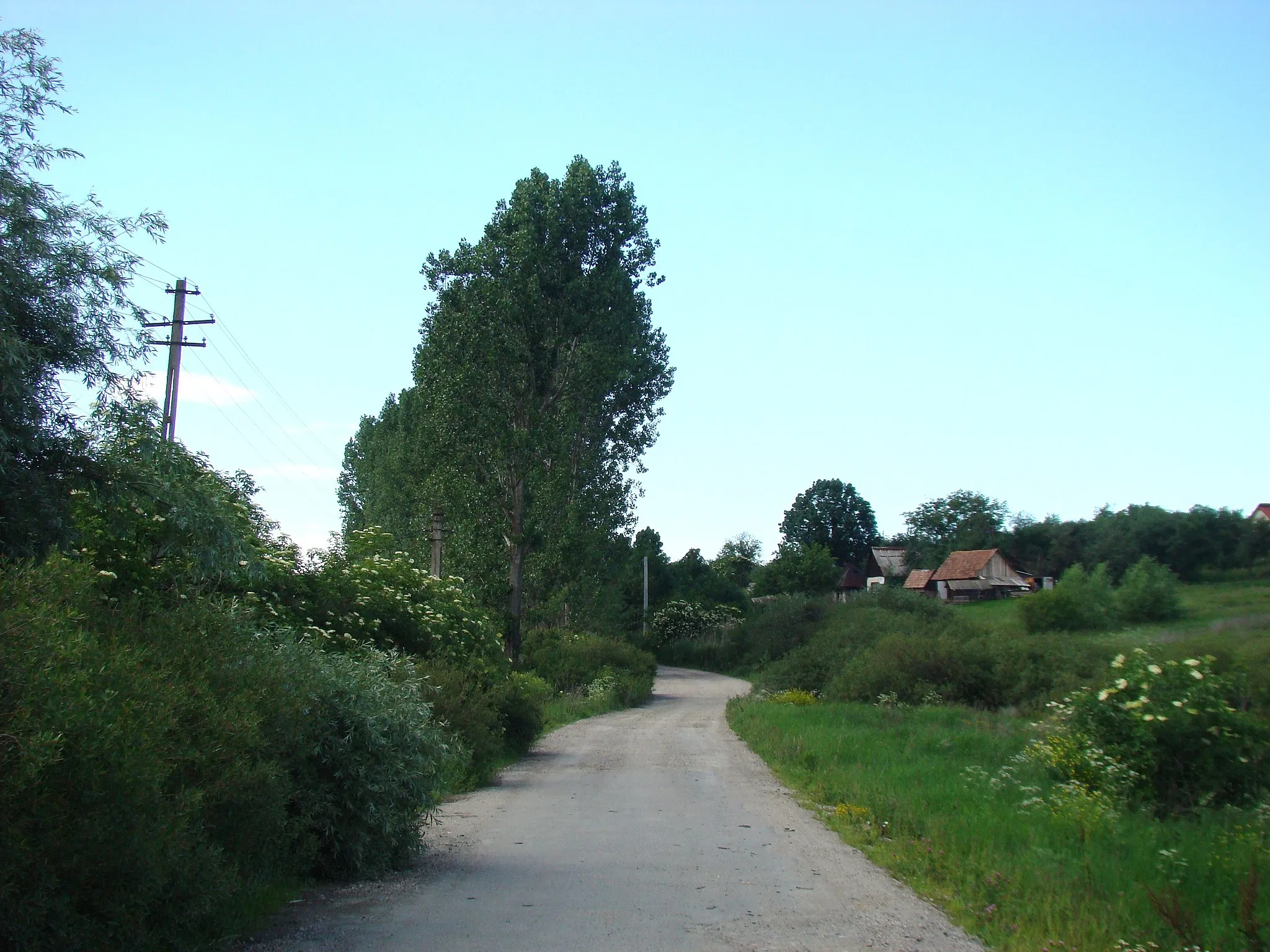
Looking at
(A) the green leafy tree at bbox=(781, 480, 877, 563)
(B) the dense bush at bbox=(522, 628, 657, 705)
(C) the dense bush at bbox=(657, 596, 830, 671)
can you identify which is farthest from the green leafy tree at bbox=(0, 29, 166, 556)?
(A) the green leafy tree at bbox=(781, 480, 877, 563)

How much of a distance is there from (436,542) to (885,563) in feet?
240

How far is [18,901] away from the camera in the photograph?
4301mm

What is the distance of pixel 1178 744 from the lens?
1072 centimetres

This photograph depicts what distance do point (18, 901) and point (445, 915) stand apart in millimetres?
3549

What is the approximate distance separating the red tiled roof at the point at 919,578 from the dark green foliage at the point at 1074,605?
40179 mm

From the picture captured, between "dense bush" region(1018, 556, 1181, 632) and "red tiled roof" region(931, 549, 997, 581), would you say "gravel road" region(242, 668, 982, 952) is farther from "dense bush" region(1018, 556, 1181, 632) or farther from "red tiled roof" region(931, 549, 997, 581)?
"red tiled roof" region(931, 549, 997, 581)

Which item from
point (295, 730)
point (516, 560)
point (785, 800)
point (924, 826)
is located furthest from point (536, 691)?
point (295, 730)

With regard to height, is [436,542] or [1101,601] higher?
[436,542]

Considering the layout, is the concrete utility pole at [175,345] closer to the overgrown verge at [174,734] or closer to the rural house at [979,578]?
the overgrown verge at [174,734]

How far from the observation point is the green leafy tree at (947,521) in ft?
311

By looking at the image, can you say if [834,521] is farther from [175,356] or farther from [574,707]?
[175,356]

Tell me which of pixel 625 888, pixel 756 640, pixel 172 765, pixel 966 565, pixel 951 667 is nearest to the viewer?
pixel 172 765

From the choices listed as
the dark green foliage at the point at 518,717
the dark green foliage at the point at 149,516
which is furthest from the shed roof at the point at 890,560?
the dark green foliage at the point at 149,516

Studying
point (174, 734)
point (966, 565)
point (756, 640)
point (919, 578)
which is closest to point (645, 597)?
point (919, 578)
